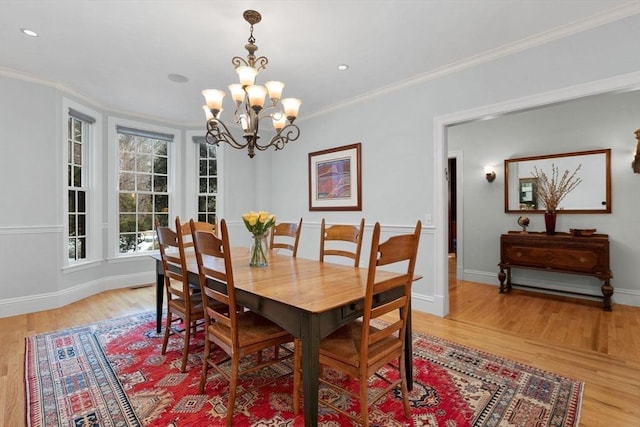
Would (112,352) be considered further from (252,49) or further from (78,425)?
(252,49)

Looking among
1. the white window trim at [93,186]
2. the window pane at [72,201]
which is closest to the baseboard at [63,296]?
the white window trim at [93,186]

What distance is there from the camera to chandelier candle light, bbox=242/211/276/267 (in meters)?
2.23

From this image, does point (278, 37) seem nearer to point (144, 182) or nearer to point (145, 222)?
point (144, 182)

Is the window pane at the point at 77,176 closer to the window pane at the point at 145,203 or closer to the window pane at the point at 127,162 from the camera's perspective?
the window pane at the point at 127,162

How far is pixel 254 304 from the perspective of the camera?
1667 millimetres

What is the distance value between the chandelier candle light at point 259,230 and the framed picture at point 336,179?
2.12 metres

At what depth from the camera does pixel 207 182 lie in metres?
5.48

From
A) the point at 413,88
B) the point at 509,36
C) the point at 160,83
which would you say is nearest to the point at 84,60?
the point at 160,83

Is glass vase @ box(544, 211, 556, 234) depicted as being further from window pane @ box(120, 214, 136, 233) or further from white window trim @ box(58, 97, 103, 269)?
white window trim @ box(58, 97, 103, 269)

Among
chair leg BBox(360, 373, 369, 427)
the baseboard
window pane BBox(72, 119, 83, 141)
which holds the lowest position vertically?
the baseboard

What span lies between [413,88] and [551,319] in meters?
2.97

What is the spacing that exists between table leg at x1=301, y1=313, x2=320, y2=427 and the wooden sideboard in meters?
3.95

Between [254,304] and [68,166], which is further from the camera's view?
[68,166]

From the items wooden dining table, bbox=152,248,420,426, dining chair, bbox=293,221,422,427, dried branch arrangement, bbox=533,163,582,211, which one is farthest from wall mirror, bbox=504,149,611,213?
dining chair, bbox=293,221,422,427
